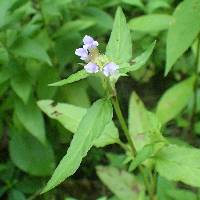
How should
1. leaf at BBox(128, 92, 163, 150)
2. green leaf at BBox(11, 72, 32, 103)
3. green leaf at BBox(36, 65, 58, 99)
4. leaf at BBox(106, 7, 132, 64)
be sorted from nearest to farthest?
1. leaf at BBox(106, 7, 132, 64)
2. leaf at BBox(128, 92, 163, 150)
3. green leaf at BBox(11, 72, 32, 103)
4. green leaf at BBox(36, 65, 58, 99)

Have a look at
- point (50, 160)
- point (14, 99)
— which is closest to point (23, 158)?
point (50, 160)

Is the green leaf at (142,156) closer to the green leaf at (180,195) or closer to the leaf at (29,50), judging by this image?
the green leaf at (180,195)

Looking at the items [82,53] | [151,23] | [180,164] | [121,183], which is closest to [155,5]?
[151,23]

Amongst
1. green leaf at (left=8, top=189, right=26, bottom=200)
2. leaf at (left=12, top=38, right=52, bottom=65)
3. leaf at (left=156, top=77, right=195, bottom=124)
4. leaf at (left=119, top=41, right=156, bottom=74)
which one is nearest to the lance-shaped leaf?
leaf at (left=119, top=41, right=156, bottom=74)

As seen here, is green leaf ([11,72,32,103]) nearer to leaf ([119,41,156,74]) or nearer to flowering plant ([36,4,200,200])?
flowering plant ([36,4,200,200])

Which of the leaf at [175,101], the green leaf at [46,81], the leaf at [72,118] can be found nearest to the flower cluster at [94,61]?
the leaf at [72,118]

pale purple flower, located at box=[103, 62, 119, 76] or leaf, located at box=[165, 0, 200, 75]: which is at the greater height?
pale purple flower, located at box=[103, 62, 119, 76]
